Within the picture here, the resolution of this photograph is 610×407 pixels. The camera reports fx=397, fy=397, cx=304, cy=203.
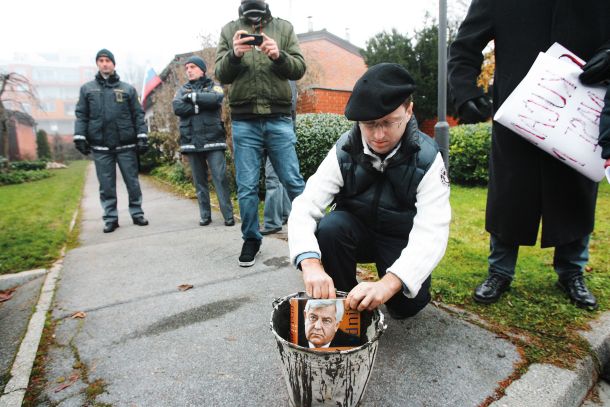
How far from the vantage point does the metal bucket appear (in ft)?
4.26

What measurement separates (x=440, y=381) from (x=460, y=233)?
2.48 metres

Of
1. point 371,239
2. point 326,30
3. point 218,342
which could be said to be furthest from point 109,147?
point 326,30

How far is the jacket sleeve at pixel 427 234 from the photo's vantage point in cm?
156

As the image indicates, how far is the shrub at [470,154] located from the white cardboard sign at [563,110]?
487 centimetres

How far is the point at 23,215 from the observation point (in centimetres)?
671

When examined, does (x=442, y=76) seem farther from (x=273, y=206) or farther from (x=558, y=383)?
(x=558, y=383)

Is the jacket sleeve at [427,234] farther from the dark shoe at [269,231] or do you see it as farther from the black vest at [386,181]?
the dark shoe at [269,231]

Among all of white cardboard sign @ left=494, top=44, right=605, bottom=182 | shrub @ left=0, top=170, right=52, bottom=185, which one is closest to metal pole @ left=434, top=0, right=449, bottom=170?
white cardboard sign @ left=494, top=44, right=605, bottom=182

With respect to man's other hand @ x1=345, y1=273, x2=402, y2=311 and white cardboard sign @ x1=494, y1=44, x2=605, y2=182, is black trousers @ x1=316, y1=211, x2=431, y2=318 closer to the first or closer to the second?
man's other hand @ x1=345, y1=273, x2=402, y2=311

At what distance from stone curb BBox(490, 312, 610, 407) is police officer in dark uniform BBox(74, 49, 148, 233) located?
461 centimetres

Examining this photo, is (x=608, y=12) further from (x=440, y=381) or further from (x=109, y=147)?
(x=109, y=147)

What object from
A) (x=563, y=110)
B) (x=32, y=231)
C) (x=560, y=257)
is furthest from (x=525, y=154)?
(x=32, y=231)

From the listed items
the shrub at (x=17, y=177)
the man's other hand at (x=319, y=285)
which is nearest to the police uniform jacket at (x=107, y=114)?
the man's other hand at (x=319, y=285)

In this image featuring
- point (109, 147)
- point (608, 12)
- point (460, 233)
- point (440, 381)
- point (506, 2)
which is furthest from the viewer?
point (109, 147)
